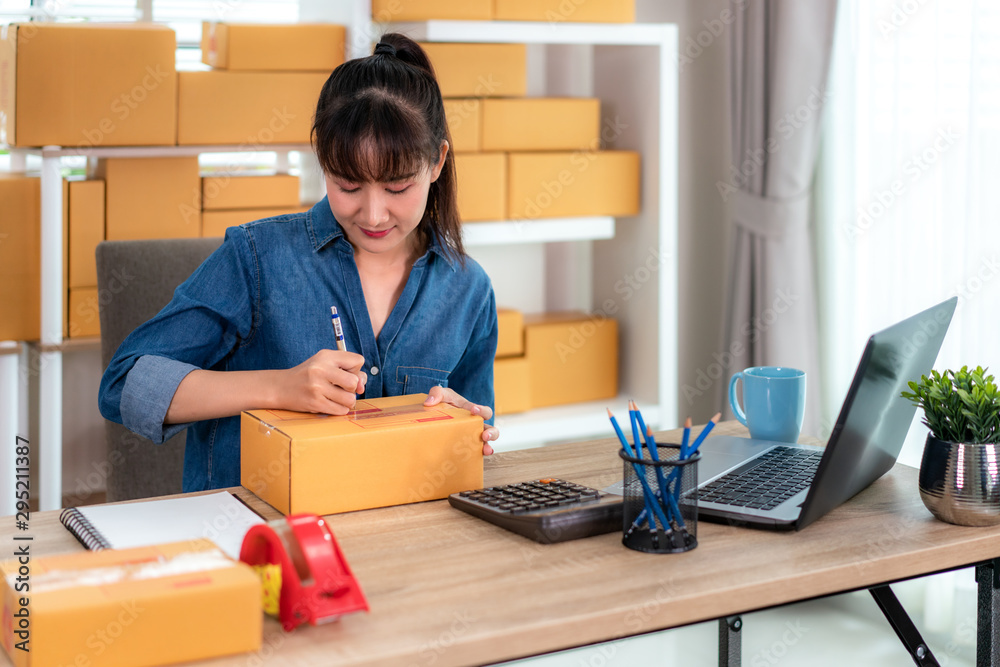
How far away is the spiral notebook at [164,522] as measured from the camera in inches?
39.8

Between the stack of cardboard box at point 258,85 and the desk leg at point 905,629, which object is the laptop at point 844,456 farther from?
the stack of cardboard box at point 258,85

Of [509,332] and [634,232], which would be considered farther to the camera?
[634,232]

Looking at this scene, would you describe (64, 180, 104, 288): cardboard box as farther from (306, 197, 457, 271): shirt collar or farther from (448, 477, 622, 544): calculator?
(448, 477, 622, 544): calculator

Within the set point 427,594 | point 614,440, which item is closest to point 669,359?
point 614,440

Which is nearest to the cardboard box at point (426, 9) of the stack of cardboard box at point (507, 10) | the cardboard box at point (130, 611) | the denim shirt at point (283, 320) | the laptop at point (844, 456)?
the stack of cardboard box at point (507, 10)

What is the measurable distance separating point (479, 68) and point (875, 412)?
1534 millimetres

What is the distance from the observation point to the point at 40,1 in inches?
101

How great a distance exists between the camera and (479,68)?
2.41m

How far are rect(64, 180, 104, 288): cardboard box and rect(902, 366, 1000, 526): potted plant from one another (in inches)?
71.4

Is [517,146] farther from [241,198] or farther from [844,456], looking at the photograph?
[844,456]

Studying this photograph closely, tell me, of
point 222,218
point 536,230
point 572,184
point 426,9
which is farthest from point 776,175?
point 222,218

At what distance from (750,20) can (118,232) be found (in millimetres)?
1671

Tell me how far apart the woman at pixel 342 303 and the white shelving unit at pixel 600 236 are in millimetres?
862

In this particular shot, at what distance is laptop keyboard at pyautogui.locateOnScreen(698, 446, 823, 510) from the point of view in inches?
45.7
